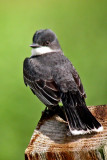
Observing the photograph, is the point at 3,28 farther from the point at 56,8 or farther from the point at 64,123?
the point at 64,123

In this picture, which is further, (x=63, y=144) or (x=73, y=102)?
(x=73, y=102)

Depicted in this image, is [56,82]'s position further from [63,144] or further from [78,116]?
[63,144]

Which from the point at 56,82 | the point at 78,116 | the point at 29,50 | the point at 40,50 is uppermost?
the point at 40,50

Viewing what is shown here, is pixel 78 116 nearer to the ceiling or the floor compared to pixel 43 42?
nearer to the floor

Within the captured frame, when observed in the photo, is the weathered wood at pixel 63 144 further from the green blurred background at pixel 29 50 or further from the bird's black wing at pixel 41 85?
the green blurred background at pixel 29 50

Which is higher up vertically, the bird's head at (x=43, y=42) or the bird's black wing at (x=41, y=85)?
the bird's head at (x=43, y=42)

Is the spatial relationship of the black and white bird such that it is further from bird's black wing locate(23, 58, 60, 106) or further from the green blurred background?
the green blurred background

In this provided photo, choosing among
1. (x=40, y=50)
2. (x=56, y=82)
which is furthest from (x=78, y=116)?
(x=40, y=50)

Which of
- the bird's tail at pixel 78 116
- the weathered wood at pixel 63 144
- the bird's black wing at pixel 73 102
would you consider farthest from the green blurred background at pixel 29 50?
the weathered wood at pixel 63 144
